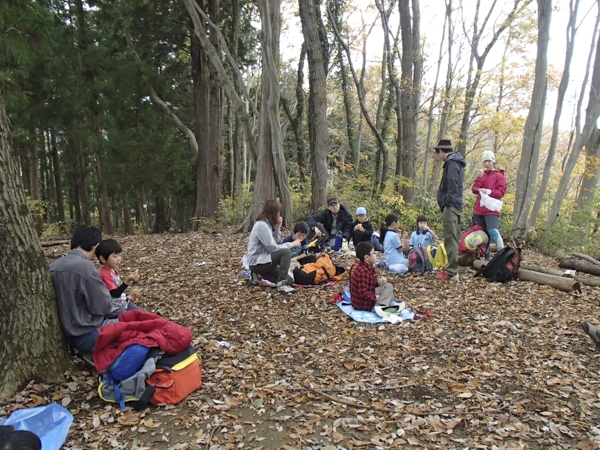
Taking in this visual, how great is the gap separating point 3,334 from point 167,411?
4.54 feet

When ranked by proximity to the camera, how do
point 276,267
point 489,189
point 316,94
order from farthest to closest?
point 316,94 → point 489,189 → point 276,267

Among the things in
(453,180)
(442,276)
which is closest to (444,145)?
(453,180)

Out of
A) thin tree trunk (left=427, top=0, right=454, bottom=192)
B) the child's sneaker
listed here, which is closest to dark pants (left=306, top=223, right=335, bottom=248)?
the child's sneaker

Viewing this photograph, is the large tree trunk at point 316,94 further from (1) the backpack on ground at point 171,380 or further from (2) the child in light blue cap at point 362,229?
(1) the backpack on ground at point 171,380

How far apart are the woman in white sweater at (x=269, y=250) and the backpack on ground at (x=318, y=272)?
0.84ft

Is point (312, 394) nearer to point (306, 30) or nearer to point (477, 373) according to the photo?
point (477, 373)

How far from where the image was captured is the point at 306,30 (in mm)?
10445

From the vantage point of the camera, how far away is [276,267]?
5.84 metres

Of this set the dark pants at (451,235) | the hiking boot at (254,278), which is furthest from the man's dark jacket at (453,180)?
the hiking boot at (254,278)

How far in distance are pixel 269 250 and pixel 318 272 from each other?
3.06ft

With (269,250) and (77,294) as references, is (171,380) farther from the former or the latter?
(269,250)

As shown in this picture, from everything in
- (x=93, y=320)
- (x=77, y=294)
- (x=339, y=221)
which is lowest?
(x=93, y=320)

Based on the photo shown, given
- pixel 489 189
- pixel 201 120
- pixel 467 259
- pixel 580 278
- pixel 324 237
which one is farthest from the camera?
pixel 201 120

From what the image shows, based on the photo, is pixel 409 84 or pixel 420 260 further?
pixel 409 84
